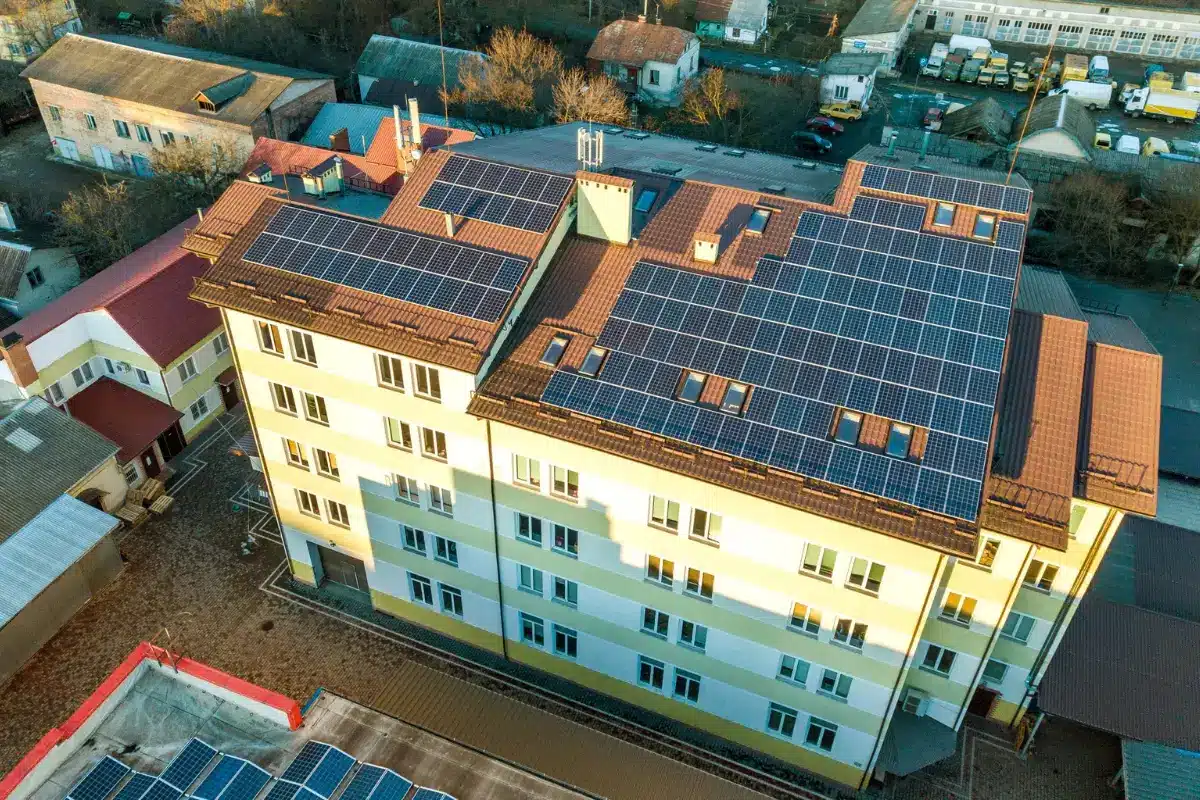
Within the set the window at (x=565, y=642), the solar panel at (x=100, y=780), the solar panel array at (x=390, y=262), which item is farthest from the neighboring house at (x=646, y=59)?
the solar panel at (x=100, y=780)

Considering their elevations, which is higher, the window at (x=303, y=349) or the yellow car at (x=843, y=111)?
the window at (x=303, y=349)

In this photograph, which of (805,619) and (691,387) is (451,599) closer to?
(805,619)

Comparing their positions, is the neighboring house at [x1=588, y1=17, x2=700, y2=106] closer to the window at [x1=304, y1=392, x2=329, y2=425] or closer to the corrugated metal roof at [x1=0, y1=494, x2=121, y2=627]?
the window at [x1=304, y1=392, x2=329, y2=425]

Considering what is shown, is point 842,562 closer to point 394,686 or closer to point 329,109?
point 394,686

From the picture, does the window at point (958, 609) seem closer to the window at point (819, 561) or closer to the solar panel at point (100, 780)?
the window at point (819, 561)

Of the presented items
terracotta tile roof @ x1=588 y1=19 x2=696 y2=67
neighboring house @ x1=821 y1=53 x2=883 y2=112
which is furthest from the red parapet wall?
neighboring house @ x1=821 y1=53 x2=883 y2=112

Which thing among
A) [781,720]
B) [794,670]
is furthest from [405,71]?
[781,720]

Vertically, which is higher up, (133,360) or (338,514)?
(338,514)
